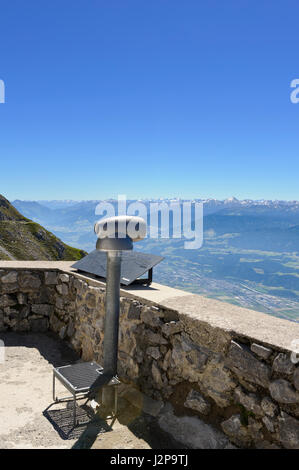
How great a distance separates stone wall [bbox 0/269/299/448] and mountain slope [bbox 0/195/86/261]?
34.7m

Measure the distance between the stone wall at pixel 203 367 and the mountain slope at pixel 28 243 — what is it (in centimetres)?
3471

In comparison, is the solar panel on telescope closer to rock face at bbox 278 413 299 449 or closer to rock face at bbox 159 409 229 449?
rock face at bbox 159 409 229 449

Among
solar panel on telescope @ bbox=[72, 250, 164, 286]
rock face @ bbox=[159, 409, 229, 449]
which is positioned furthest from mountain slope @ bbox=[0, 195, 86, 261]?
rock face @ bbox=[159, 409, 229, 449]

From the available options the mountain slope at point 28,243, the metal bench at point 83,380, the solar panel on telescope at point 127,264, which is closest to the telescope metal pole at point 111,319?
the metal bench at point 83,380

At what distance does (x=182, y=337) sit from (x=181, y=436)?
0.89m

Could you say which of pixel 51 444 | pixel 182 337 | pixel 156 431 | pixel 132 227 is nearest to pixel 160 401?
pixel 156 431

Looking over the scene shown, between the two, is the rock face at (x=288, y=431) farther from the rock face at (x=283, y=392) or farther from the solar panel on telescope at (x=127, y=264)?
the solar panel on telescope at (x=127, y=264)

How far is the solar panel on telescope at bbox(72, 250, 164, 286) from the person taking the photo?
492 centimetres

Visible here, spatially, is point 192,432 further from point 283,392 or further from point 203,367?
point 283,392

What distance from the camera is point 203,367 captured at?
11.3ft

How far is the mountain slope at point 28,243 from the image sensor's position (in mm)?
41106

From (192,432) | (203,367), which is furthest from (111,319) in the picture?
(192,432)
